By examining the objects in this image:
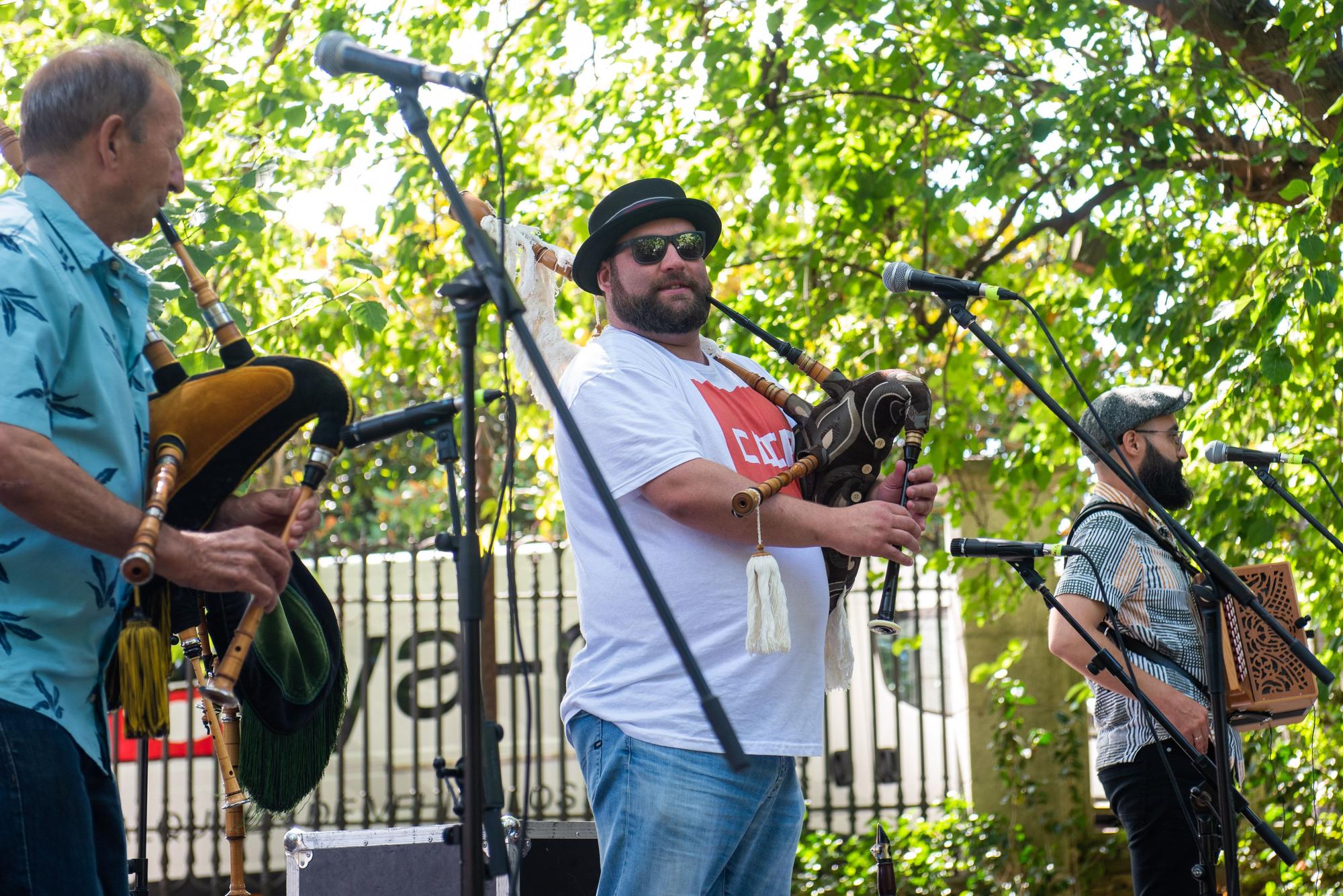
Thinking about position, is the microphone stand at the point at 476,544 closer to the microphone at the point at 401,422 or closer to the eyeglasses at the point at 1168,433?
the microphone at the point at 401,422

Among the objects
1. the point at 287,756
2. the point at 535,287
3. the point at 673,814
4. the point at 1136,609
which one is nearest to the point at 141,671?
the point at 287,756

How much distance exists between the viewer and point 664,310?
2.86m

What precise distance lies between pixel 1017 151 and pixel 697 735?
361cm

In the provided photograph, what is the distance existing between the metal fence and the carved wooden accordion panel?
12.8 ft

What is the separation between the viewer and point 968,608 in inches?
254

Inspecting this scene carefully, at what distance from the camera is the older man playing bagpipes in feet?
5.65

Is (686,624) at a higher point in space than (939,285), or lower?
lower

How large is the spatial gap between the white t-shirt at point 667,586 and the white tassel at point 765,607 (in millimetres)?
57

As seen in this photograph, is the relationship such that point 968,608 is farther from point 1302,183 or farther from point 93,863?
point 93,863

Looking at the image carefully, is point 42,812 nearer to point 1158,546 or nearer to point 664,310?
point 664,310

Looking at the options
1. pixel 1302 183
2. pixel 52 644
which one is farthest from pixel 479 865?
pixel 1302 183

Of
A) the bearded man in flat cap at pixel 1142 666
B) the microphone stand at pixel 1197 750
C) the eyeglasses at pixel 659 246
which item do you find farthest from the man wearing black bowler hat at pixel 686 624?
the bearded man in flat cap at pixel 1142 666

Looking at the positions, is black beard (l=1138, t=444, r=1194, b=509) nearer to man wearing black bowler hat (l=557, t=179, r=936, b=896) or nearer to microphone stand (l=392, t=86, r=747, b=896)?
man wearing black bowler hat (l=557, t=179, r=936, b=896)

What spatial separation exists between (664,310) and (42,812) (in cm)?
160
